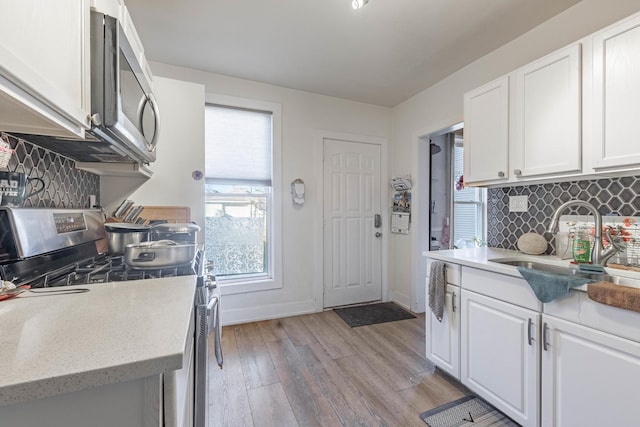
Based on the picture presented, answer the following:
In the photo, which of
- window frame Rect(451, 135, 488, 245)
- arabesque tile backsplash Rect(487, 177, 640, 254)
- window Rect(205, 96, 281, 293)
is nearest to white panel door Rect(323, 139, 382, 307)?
window Rect(205, 96, 281, 293)

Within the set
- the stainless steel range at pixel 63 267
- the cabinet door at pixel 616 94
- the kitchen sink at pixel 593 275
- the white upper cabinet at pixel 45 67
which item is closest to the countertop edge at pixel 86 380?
the stainless steel range at pixel 63 267

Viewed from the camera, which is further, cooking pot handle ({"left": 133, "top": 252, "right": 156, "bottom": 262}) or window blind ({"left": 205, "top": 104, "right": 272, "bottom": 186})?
window blind ({"left": 205, "top": 104, "right": 272, "bottom": 186})

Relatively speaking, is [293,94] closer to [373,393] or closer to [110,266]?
[110,266]

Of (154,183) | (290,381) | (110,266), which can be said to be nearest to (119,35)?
(110,266)

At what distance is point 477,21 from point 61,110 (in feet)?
7.79

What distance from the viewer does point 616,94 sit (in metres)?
1.33

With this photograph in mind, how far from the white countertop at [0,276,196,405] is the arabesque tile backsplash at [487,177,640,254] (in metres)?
2.22

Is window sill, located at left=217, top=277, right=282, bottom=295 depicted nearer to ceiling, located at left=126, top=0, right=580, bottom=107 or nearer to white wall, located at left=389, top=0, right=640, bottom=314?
white wall, located at left=389, top=0, right=640, bottom=314

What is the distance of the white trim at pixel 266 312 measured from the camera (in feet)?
9.04

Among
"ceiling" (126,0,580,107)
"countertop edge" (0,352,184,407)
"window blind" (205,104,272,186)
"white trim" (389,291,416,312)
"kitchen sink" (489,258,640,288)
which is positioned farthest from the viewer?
"white trim" (389,291,416,312)

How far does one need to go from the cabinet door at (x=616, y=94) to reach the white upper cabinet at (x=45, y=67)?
2.21 meters

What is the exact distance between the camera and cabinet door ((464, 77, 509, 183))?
184cm

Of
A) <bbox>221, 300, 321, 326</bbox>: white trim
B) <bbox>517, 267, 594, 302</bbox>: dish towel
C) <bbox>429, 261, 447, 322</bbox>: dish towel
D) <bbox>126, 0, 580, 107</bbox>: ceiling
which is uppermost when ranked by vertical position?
<bbox>126, 0, 580, 107</bbox>: ceiling

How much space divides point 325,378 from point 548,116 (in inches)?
85.5
